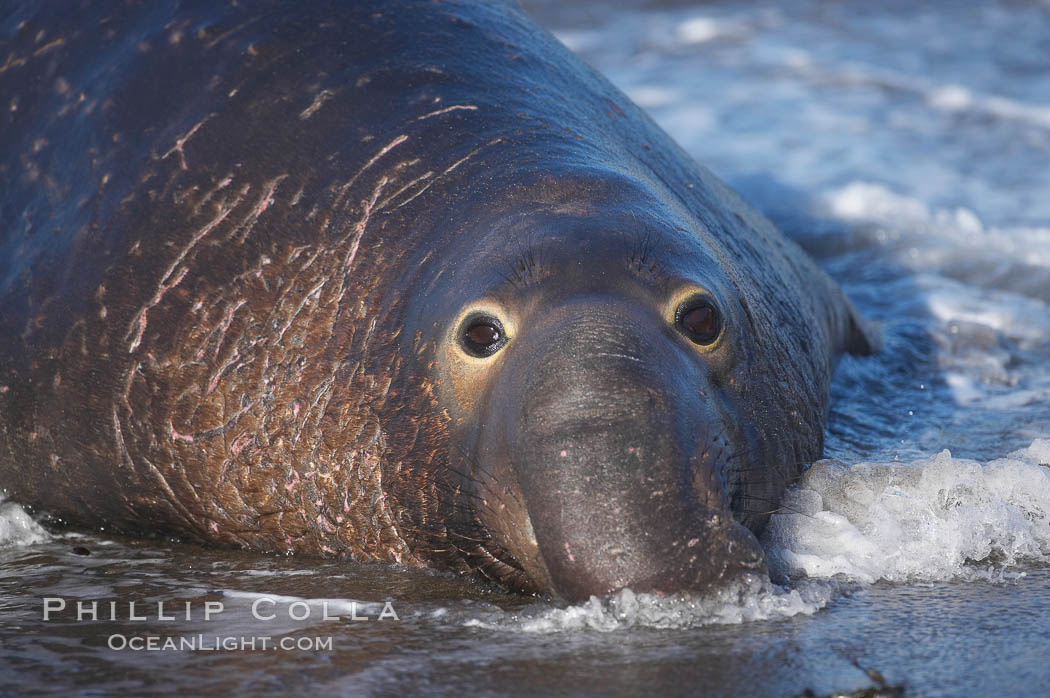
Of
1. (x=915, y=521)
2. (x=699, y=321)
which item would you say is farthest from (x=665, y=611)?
(x=915, y=521)

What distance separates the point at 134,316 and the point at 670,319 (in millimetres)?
2270

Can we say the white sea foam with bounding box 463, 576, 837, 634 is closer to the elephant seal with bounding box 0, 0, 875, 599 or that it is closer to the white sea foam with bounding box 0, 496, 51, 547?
the elephant seal with bounding box 0, 0, 875, 599

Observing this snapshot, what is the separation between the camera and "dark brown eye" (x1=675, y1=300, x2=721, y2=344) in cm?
416

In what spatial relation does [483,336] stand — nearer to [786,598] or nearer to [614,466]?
[614,466]

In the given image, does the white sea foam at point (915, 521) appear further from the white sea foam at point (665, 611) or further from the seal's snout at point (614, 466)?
the seal's snout at point (614, 466)

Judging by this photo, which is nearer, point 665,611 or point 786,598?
point 665,611

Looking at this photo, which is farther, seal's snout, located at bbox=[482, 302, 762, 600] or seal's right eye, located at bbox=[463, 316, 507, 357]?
seal's right eye, located at bbox=[463, 316, 507, 357]

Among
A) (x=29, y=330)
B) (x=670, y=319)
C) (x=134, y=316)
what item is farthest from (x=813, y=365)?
(x=29, y=330)

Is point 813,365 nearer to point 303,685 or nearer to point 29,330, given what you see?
point 303,685

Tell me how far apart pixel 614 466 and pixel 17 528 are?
2.98 m

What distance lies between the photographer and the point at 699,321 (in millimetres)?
4195

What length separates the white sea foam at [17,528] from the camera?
213 inches

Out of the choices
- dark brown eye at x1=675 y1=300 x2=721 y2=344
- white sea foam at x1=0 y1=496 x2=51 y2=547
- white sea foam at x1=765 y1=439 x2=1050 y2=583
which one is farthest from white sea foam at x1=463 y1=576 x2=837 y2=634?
white sea foam at x1=0 y1=496 x2=51 y2=547

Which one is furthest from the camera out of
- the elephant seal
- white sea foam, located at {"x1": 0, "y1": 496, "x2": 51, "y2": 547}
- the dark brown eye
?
white sea foam, located at {"x1": 0, "y1": 496, "x2": 51, "y2": 547}
